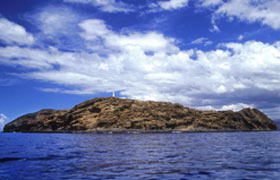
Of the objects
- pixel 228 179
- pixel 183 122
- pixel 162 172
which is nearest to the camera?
pixel 228 179

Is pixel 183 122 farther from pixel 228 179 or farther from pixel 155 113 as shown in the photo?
pixel 228 179

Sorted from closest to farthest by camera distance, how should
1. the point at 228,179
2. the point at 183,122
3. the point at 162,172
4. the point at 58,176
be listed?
1. the point at 228,179
2. the point at 58,176
3. the point at 162,172
4. the point at 183,122

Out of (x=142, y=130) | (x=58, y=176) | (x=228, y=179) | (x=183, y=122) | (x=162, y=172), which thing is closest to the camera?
(x=228, y=179)

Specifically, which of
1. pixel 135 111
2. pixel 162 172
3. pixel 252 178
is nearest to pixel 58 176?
pixel 162 172

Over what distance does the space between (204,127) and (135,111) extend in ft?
192

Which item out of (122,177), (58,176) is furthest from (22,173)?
(122,177)

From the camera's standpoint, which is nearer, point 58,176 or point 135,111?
point 58,176

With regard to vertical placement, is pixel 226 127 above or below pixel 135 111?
below

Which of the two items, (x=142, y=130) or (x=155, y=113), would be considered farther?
(x=155, y=113)

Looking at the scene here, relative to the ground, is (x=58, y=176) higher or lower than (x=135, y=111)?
lower

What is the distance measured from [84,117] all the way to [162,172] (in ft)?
580

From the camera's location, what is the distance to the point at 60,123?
19362 cm

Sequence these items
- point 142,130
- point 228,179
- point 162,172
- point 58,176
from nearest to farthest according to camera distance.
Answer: point 228,179, point 58,176, point 162,172, point 142,130

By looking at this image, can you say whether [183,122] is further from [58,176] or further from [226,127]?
[58,176]
